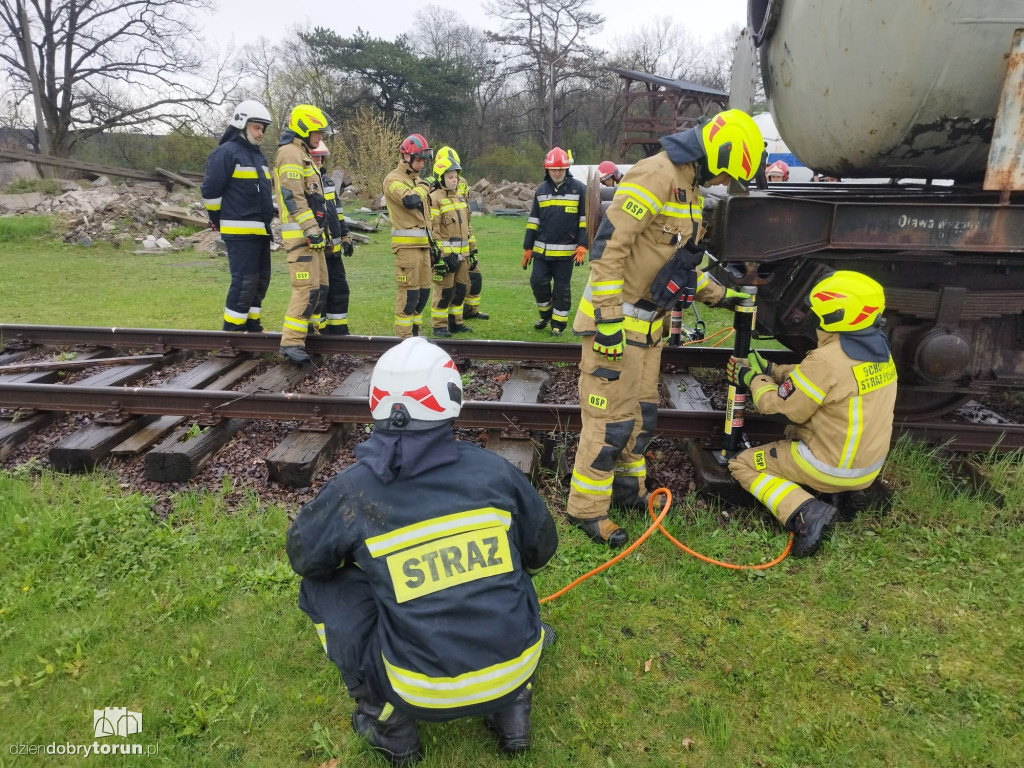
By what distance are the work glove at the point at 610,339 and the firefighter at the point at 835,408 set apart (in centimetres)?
93

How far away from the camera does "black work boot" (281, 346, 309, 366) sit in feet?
18.9

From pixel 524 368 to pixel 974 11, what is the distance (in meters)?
3.74

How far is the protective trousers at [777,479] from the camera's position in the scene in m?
3.48

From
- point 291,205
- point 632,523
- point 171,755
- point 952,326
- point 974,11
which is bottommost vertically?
point 171,755

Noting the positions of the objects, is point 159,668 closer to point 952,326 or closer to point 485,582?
point 485,582

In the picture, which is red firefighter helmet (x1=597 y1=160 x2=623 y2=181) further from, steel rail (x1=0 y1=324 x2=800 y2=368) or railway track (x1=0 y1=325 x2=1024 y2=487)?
railway track (x1=0 y1=325 x2=1024 y2=487)

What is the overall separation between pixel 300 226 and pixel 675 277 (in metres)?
3.79

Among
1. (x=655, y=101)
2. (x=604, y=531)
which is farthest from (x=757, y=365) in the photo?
(x=655, y=101)

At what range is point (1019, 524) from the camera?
11.9 ft

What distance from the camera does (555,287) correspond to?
24.8 ft

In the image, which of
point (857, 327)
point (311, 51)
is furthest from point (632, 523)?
point (311, 51)

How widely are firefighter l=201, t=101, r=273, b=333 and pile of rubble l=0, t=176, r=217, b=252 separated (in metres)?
8.50

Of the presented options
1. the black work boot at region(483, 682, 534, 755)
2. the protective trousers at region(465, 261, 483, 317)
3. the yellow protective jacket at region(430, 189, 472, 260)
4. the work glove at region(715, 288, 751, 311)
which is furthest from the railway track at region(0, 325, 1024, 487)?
the protective trousers at region(465, 261, 483, 317)

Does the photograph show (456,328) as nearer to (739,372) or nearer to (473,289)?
(473,289)
